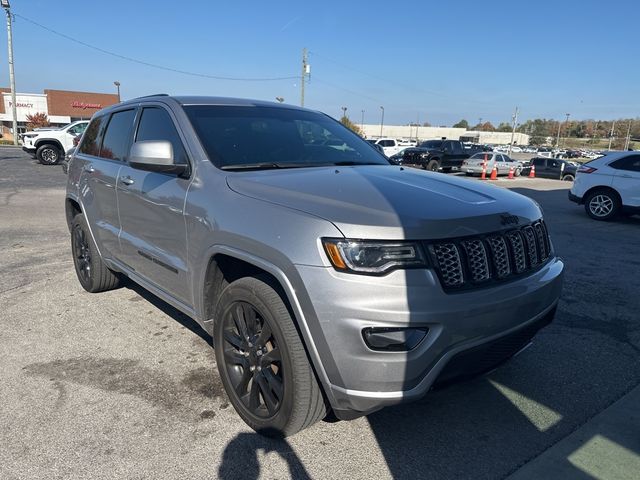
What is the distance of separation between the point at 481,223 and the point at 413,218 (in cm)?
40

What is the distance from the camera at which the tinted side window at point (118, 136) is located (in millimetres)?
3988

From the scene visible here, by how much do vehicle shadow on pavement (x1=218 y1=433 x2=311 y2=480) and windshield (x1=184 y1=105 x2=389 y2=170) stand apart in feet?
5.13

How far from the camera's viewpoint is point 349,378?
2.11m

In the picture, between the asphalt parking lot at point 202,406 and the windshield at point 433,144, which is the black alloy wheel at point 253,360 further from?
the windshield at point 433,144

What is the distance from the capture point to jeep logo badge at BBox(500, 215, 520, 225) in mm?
2485

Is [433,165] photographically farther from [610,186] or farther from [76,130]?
[76,130]

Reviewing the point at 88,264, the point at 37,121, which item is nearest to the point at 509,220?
the point at 88,264

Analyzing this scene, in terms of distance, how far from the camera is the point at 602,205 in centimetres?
1050

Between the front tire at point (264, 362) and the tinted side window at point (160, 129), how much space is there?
1.05 metres

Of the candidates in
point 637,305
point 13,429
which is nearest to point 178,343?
point 13,429

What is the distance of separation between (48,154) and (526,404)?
20.6 metres

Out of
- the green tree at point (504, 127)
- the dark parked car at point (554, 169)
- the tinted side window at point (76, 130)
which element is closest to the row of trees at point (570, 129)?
the green tree at point (504, 127)

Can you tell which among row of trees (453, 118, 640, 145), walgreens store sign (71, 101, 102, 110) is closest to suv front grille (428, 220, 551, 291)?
walgreens store sign (71, 101, 102, 110)

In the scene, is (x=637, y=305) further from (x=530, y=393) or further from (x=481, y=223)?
(x=481, y=223)
